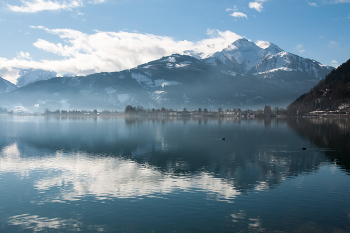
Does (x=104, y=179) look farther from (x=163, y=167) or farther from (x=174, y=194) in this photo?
(x=174, y=194)

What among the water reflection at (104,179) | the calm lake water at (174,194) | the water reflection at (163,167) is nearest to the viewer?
the calm lake water at (174,194)

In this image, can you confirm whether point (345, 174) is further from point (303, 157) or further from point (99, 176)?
point (99, 176)

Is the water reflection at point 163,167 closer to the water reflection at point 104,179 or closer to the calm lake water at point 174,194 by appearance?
the water reflection at point 104,179

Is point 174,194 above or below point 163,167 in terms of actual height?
below

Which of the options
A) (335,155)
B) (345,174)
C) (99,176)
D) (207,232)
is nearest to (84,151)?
(99,176)

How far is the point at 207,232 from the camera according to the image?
24.8 m

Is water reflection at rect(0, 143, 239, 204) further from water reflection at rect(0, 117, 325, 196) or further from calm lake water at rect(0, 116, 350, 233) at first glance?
calm lake water at rect(0, 116, 350, 233)

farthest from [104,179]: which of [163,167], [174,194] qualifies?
[174,194]

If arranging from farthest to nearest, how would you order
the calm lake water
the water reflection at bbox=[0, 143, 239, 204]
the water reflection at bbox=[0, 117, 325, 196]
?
the water reflection at bbox=[0, 117, 325, 196] → the water reflection at bbox=[0, 143, 239, 204] → the calm lake water

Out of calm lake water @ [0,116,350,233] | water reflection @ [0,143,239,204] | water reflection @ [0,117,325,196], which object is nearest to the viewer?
calm lake water @ [0,116,350,233]

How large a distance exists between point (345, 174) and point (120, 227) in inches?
1650

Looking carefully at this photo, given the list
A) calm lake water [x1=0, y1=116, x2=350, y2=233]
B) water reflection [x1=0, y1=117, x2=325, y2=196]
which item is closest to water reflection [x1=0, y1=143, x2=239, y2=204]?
water reflection [x1=0, y1=117, x2=325, y2=196]

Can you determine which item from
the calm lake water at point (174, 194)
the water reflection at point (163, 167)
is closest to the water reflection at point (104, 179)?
the water reflection at point (163, 167)

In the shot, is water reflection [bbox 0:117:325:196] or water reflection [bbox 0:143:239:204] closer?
water reflection [bbox 0:143:239:204]
